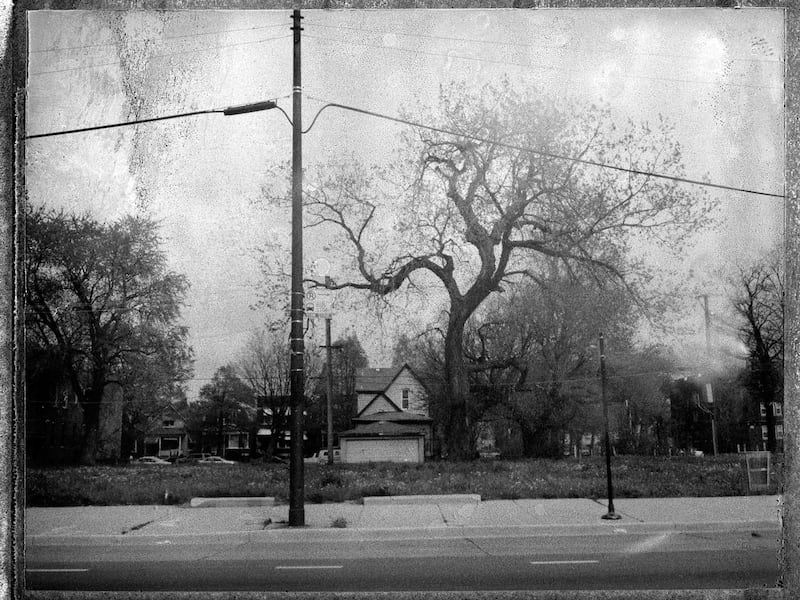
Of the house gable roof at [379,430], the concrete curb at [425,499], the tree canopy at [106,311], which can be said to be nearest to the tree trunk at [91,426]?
the tree canopy at [106,311]

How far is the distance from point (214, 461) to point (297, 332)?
2032 millimetres

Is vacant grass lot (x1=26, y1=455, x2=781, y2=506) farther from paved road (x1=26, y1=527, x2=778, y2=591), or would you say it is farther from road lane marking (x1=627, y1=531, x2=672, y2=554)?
road lane marking (x1=627, y1=531, x2=672, y2=554)

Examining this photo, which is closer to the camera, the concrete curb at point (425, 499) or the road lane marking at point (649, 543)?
the road lane marking at point (649, 543)

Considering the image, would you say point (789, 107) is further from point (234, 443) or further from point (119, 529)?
point (119, 529)

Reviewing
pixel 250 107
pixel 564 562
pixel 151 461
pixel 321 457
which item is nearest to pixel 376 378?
pixel 321 457

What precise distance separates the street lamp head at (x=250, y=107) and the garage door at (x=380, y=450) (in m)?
4.25

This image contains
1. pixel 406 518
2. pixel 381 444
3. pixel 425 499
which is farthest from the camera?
pixel 381 444

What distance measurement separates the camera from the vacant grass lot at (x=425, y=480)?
7.96 metres

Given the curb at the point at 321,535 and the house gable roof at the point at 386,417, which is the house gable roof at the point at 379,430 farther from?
the curb at the point at 321,535

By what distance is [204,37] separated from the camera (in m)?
6.55

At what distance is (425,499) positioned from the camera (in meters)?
8.30

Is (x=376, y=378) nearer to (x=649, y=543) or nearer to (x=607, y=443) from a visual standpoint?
(x=607, y=443)

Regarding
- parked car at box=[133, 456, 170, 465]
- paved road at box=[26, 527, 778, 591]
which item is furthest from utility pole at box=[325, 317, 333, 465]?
parked car at box=[133, 456, 170, 465]

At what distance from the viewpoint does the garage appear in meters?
8.79
